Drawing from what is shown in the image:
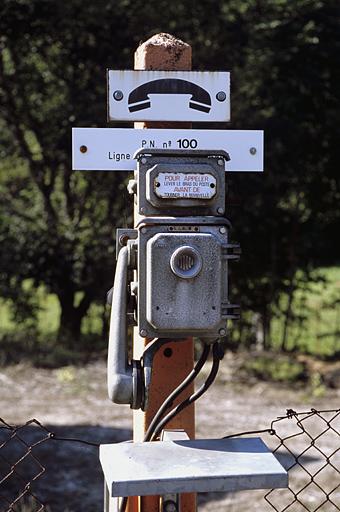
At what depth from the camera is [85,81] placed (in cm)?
846

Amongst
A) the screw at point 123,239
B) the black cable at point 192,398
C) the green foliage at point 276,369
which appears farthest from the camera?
the green foliage at point 276,369

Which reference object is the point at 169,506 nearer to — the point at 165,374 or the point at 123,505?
the point at 123,505

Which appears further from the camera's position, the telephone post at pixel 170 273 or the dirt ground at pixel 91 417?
the dirt ground at pixel 91 417

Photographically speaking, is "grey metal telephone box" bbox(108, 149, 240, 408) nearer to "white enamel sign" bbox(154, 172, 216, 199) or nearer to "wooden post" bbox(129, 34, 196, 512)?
"white enamel sign" bbox(154, 172, 216, 199)

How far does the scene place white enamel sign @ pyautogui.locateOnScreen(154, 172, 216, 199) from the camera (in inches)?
86.0

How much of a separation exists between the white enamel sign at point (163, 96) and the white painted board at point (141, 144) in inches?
2.5

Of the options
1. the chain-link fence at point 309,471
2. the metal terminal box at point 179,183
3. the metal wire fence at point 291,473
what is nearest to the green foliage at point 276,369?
the chain-link fence at point 309,471

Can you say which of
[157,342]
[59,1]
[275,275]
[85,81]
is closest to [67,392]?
[275,275]

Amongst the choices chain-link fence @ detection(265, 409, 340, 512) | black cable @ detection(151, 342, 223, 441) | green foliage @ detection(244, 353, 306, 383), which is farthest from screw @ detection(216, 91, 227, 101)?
green foliage @ detection(244, 353, 306, 383)

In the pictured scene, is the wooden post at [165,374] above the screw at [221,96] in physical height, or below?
below

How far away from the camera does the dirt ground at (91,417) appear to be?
4.90 metres

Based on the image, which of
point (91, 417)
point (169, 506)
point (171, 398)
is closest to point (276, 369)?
point (91, 417)

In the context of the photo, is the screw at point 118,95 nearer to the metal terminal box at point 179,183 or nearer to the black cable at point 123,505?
the metal terminal box at point 179,183

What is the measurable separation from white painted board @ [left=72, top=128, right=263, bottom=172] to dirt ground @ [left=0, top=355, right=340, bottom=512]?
282 centimetres
